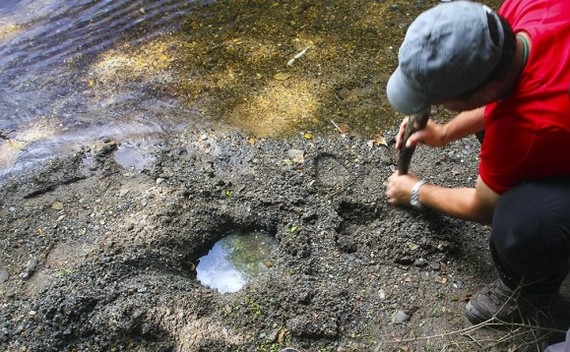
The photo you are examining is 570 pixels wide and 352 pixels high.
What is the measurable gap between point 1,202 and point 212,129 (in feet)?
4.00

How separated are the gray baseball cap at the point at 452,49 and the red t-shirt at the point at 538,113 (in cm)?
17

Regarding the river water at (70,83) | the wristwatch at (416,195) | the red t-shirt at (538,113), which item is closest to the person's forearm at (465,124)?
the wristwatch at (416,195)

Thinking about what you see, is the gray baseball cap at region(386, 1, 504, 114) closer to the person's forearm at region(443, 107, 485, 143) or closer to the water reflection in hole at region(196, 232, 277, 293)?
the person's forearm at region(443, 107, 485, 143)

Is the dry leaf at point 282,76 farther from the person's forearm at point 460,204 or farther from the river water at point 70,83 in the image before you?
the person's forearm at point 460,204

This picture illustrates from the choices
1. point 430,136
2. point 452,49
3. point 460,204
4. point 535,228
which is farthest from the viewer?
point 430,136

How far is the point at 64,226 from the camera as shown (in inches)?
100

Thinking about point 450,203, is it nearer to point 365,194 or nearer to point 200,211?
point 365,194

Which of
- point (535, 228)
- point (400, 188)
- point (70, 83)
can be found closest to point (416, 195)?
point (400, 188)

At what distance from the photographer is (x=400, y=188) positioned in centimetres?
237

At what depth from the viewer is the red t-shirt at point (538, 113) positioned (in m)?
1.52

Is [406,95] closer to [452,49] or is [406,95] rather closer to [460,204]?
[452,49]

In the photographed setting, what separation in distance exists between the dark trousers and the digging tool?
63cm

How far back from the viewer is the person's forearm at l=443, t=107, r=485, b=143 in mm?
2143

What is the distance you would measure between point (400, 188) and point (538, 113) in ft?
2.94
